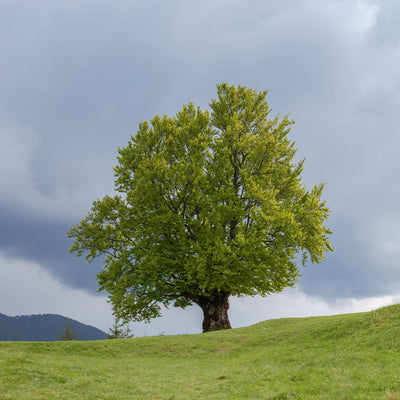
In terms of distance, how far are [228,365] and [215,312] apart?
44.2 feet

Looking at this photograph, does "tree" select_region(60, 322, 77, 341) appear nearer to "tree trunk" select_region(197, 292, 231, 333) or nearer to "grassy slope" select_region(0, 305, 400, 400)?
"tree trunk" select_region(197, 292, 231, 333)

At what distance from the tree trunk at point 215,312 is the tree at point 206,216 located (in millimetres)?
91

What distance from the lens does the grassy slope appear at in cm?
1284

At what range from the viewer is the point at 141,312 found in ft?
112

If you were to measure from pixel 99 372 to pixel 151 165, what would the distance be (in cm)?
1918

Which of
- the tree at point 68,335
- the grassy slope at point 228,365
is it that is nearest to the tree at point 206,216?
the grassy slope at point 228,365

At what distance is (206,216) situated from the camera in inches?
1264

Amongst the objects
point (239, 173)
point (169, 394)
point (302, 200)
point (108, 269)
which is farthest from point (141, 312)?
point (169, 394)

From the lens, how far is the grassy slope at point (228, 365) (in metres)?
12.8

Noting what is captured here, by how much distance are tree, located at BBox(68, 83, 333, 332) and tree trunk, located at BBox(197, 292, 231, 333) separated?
9 centimetres

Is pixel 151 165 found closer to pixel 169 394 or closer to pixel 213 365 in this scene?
pixel 213 365

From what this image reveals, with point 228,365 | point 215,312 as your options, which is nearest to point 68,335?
point 215,312

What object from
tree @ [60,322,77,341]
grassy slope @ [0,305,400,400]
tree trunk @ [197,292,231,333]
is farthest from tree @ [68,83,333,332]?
tree @ [60,322,77,341]

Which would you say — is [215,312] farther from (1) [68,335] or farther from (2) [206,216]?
(1) [68,335]
